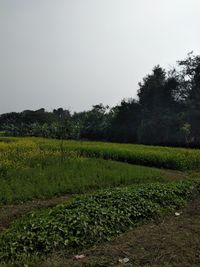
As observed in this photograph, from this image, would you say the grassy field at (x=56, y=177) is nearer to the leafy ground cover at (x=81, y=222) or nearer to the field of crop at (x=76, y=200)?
the field of crop at (x=76, y=200)

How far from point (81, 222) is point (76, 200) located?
1.67 m

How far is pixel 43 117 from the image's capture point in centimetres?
7631

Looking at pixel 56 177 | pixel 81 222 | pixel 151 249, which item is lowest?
pixel 151 249

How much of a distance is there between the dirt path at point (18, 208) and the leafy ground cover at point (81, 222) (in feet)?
1.88

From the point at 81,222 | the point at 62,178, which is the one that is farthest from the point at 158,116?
the point at 81,222

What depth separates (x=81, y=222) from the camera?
21.4 feet

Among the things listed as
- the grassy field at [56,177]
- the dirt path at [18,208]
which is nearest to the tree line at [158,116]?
the grassy field at [56,177]

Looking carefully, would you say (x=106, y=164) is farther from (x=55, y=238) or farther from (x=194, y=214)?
(x=55, y=238)

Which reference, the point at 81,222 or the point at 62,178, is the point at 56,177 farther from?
the point at 81,222

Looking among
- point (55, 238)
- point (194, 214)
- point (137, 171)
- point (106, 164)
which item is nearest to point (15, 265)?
point (55, 238)

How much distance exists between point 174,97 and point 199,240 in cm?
3670

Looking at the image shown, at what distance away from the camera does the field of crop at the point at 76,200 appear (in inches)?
232

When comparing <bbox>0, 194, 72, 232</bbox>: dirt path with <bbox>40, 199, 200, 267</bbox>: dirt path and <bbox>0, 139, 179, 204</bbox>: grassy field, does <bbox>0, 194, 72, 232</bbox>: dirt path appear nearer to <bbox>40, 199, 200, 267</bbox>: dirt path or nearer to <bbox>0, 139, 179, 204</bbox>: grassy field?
<bbox>0, 139, 179, 204</bbox>: grassy field

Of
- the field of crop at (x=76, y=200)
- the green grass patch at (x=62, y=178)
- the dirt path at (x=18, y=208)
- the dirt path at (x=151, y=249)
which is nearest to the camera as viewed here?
the dirt path at (x=151, y=249)
